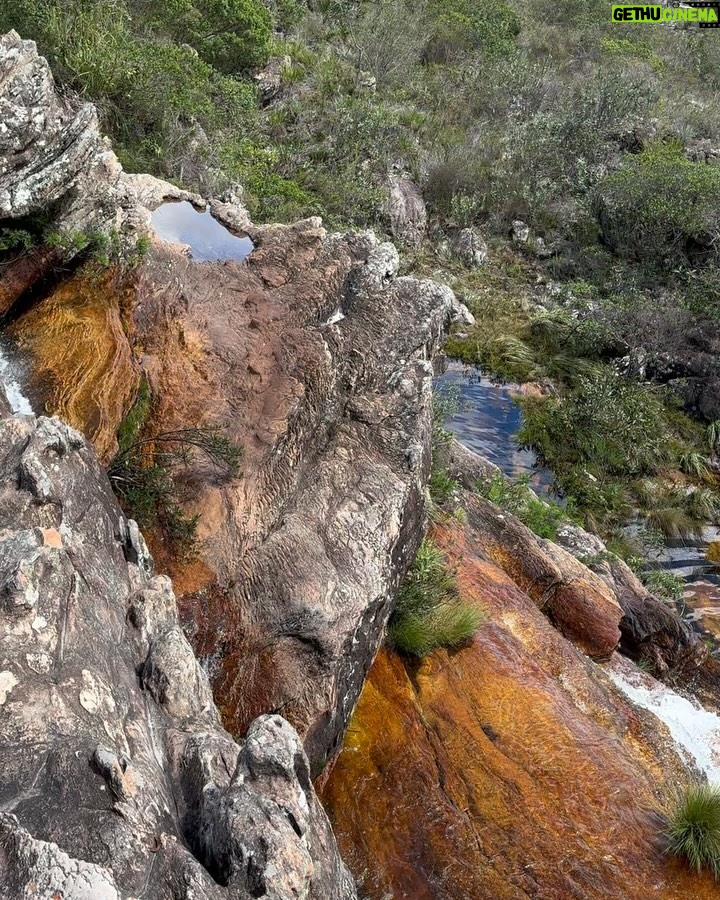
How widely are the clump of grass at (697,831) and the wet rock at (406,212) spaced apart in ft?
60.1

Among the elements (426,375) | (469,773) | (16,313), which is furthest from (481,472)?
(16,313)

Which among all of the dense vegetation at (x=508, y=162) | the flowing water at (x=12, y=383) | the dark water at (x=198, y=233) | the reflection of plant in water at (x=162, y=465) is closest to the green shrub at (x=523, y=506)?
the dense vegetation at (x=508, y=162)

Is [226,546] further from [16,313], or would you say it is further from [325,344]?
[16,313]

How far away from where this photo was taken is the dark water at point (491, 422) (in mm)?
16359

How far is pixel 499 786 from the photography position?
5.98 meters

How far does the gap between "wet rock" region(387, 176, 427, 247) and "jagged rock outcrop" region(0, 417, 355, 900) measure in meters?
18.5

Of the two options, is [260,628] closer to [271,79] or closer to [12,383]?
[12,383]

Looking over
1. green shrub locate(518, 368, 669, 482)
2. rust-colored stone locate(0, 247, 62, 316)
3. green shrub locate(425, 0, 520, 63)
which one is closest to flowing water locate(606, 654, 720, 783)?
green shrub locate(518, 368, 669, 482)

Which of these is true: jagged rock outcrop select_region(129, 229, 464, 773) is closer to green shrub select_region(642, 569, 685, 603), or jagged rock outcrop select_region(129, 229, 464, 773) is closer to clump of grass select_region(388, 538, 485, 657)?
clump of grass select_region(388, 538, 485, 657)

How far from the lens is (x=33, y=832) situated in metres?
2.71

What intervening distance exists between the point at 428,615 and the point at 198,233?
5.52 metres

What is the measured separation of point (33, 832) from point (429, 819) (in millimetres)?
3825

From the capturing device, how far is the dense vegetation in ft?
46.6

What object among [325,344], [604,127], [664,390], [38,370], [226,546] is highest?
[38,370]
